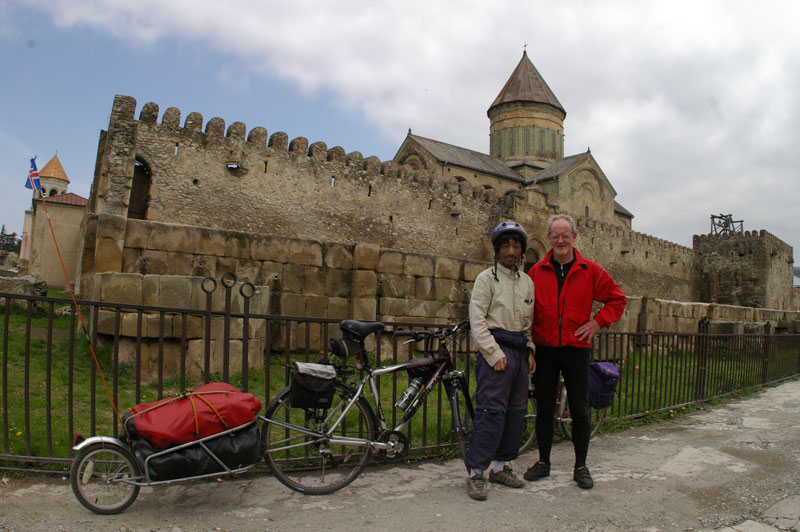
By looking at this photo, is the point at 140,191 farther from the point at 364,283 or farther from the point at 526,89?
the point at 526,89

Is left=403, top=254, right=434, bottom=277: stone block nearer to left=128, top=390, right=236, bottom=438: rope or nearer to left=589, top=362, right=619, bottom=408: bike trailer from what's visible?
left=589, top=362, right=619, bottom=408: bike trailer

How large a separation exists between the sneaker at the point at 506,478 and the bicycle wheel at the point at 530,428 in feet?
2.58

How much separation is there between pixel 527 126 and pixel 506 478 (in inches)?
1550

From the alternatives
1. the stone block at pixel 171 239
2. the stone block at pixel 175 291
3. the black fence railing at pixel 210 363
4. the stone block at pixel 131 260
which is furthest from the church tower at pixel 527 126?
the stone block at pixel 175 291

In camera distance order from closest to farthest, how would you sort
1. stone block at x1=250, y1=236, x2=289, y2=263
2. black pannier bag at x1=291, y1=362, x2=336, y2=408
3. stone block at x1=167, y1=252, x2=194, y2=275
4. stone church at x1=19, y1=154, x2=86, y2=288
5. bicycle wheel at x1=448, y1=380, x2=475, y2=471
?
black pannier bag at x1=291, y1=362, x2=336, y2=408 < bicycle wheel at x1=448, y1=380, x2=475, y2=471 < stone block at x1=167, y1=252, x2=194, y2=275 < stone block at x1=250, y1=236, x2=289, y2=263 < stone church at x1=19, y1=154, x2=86, y2=288

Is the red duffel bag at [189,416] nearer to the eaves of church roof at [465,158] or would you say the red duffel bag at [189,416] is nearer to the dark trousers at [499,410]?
the dark trousers at [499,410]

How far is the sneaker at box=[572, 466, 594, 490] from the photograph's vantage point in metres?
3.79

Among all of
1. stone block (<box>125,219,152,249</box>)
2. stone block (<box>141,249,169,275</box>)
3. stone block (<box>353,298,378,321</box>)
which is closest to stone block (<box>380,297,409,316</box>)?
stone block (<box>353,298,378,321</box>)

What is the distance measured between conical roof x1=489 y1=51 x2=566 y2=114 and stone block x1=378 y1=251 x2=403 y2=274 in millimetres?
35209

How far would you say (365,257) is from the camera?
8.28m

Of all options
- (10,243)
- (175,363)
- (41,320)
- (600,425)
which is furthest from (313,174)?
(10,243)

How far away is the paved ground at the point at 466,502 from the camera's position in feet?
10.0

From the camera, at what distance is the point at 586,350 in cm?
404

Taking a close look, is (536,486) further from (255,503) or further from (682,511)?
(255,503)
